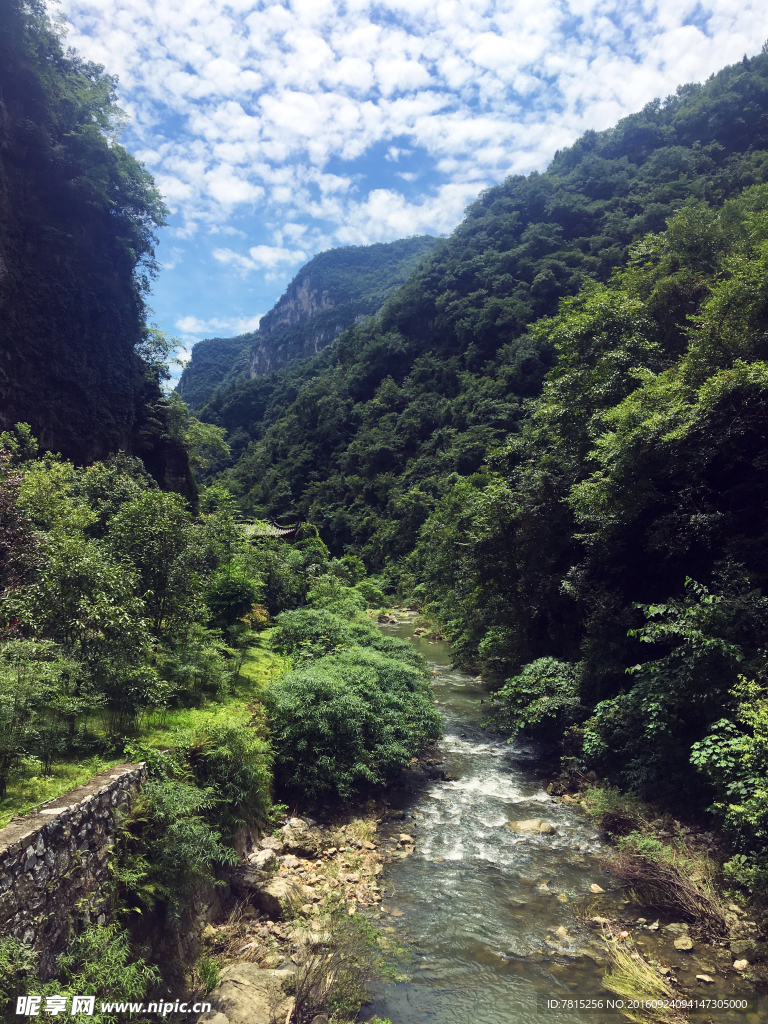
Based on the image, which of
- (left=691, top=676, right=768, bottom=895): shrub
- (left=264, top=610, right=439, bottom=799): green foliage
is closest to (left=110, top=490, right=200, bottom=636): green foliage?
(left=264, top=610, right=439, bottom=799): green foliage

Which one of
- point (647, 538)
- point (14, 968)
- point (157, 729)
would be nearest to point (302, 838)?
point (157, 729)

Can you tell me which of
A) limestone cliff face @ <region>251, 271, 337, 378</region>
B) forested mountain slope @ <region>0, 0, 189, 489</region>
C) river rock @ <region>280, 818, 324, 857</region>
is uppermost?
limestone cliff face @ <region>251, 271, 337, 378</region>

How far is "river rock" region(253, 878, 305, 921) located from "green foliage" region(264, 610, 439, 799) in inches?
100

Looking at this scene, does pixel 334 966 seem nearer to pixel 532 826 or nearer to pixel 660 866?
pixel 660 866

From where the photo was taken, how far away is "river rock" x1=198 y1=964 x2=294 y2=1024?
5.66 metres

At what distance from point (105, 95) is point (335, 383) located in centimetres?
4747

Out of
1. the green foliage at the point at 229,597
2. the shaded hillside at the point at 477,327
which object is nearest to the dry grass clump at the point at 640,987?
the green foliage at the point at 229,597

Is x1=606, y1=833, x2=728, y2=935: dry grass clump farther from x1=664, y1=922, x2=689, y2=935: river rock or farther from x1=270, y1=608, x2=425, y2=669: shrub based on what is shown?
x1=270, y1=608, x2=425, y2=669: shrub

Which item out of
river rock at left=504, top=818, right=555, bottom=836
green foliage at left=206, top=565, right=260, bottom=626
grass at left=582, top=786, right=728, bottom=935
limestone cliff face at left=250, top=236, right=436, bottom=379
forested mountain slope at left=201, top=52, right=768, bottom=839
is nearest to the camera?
grass at left=582, top=786, right=728, bottom=935

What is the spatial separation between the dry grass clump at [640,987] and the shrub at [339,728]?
17.6ft

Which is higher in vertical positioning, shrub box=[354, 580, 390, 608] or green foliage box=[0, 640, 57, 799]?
green foliage box=[0, 640, 57, 799]

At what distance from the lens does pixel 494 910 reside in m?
8.24

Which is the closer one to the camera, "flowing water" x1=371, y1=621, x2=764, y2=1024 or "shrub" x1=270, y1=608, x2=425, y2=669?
"flowing water" x1=371, y1=621, x2=764, y2=1024

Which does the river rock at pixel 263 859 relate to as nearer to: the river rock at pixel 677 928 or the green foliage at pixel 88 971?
the green foliage at pixel 88 971
